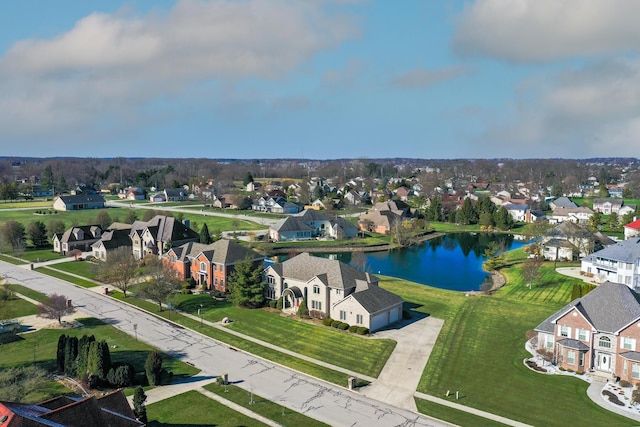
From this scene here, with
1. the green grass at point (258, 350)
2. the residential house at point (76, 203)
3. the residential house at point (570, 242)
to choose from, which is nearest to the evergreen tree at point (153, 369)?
the green grass at point (258, 350)

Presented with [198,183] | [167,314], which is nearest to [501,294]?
[167,314]

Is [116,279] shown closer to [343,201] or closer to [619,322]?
[619,322]

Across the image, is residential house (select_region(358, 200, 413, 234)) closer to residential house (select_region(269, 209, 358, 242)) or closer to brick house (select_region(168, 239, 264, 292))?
residential house (select_region(269, 209, 358, 242))

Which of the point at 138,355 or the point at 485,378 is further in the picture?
the point at 138,355

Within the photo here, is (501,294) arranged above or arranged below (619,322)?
below

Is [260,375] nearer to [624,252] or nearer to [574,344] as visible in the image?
[574,344]

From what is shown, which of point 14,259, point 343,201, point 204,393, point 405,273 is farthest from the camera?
point 343,201

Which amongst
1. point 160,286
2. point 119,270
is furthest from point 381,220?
point 160,286
